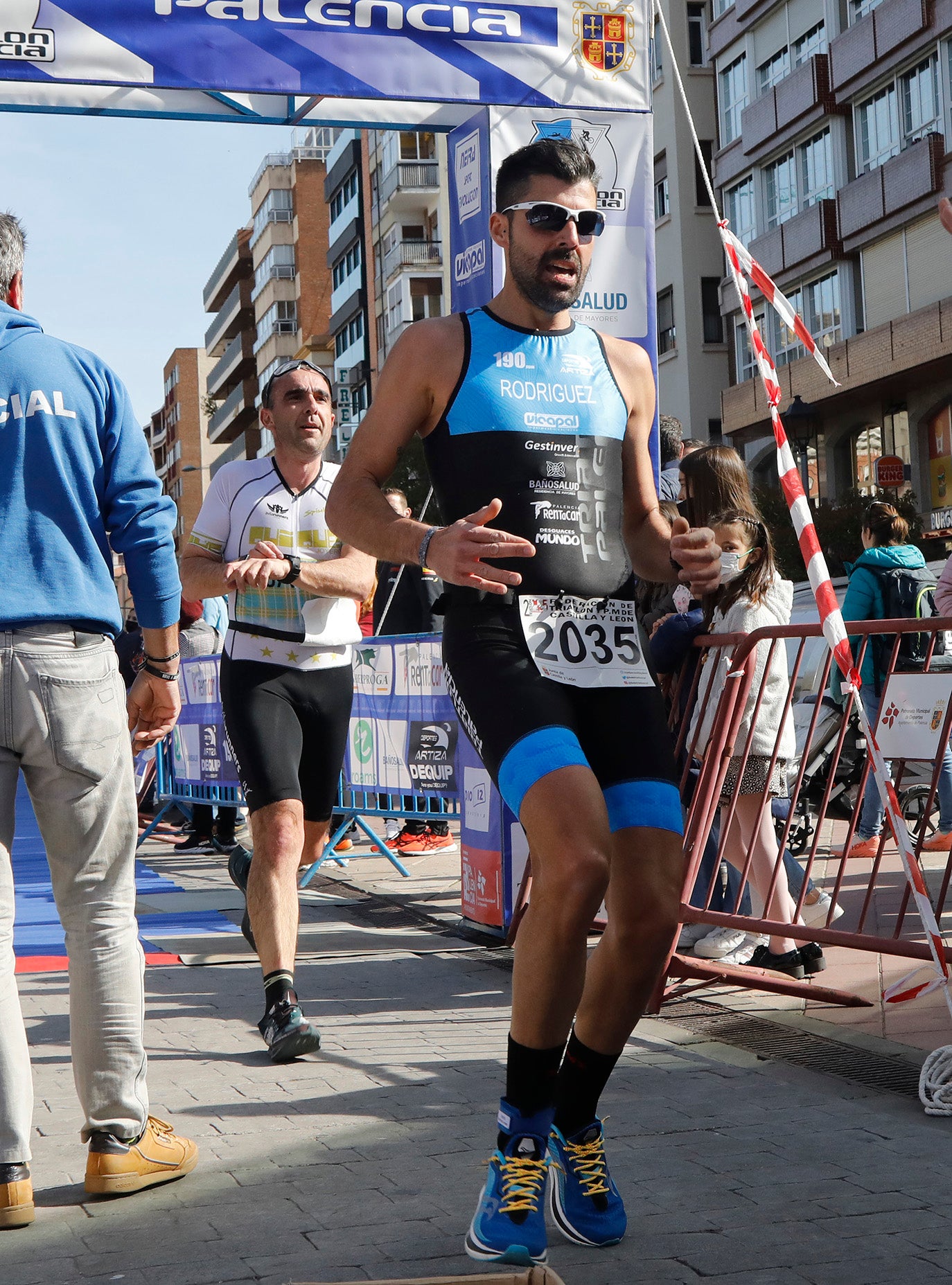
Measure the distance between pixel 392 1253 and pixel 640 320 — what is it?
Result: 464 centimetres

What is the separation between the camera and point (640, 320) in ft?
22.4

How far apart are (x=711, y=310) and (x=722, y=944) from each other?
3552cm

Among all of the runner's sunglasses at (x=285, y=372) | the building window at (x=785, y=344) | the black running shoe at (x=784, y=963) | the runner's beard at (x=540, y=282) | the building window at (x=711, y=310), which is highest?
the building window at (x=711, y=310)

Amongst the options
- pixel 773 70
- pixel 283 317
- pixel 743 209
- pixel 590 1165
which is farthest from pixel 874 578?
pixel 283 317

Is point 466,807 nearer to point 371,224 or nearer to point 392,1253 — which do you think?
point 392,1253

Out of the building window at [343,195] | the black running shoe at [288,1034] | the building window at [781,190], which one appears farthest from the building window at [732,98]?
the black running shoe at [288,1034]

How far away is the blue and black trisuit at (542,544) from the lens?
3355 mm

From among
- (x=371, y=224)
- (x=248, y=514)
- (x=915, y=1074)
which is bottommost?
(x=915, y=1074)

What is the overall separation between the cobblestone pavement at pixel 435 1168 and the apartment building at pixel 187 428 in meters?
119

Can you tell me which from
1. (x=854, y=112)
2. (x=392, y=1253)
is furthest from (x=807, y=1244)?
(x=854, y=112)

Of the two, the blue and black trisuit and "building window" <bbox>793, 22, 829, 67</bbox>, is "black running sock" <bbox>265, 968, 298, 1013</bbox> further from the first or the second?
"building window" <bbox>793, 22, 829, 67</bbox>

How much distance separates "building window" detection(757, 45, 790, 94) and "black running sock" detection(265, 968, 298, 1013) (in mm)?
33899

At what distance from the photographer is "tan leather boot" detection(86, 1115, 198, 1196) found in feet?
11.7

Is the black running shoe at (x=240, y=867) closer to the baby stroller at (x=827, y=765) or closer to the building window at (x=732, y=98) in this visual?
the baby stroller at (x=827, y=765)
